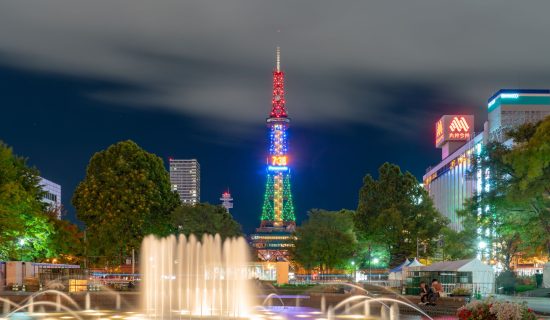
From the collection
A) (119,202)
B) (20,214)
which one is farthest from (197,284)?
(119,202)

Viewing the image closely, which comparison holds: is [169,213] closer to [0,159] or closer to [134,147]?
[134,147]

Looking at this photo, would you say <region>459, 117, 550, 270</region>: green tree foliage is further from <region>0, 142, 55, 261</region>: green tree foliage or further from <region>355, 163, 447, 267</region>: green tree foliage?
<region>0, 142, 55, 261</region>: green tree foliage

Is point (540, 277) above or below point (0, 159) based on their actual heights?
below

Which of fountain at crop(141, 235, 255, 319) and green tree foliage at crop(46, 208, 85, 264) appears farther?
green tree foliage at crop(46, 208, 85, 264)

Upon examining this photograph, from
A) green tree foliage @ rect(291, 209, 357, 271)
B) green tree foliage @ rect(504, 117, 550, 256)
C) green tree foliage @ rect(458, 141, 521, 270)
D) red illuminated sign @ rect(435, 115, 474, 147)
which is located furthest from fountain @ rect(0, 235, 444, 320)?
red illuminated sign @ rect(435, 115, 474, 147)

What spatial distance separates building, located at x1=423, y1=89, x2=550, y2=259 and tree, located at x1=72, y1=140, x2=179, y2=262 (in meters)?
33.0

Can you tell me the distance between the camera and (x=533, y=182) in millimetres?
36438

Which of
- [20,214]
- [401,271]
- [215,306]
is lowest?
[401,271]

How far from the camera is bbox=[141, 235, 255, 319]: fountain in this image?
2966cm

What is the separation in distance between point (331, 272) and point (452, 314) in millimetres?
46174

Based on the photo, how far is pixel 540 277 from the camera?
45562 millimetres

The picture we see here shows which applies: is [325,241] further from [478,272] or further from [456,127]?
[456,127]

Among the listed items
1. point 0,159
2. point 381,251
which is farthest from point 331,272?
point 0,159

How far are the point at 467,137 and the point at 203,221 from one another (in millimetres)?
81707
